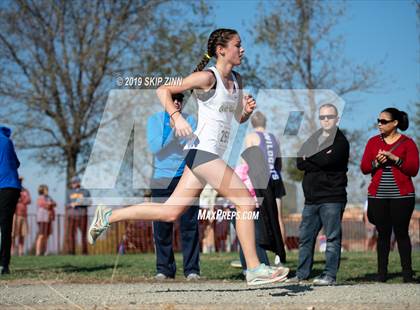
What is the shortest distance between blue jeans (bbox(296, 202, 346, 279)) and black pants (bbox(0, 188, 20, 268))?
431 cm

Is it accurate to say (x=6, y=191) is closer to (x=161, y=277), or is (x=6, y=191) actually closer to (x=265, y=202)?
(x=161, y=277)

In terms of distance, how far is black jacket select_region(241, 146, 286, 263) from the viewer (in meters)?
8.95

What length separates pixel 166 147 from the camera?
8.97 metres

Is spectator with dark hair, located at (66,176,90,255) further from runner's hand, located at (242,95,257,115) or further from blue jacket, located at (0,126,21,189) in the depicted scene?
runner's hand, located at (242,95,257,115)

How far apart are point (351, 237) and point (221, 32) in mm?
18500

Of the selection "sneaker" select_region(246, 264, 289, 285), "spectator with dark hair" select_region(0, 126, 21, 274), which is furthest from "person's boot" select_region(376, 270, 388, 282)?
"spectator with dark hair" select_region(0, 126, 21, 274)

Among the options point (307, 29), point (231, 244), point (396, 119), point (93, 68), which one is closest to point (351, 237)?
point (231, 244)

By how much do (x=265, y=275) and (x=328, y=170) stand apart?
2837 millimetres

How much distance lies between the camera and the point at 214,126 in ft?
20.6

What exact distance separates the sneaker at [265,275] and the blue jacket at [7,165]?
17.1 feet

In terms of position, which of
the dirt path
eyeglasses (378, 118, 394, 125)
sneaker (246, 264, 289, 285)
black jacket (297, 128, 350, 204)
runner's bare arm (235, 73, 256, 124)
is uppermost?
eyeglasses (378, 118, 394, 125)

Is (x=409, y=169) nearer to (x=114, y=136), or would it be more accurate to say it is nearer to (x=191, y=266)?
(x=191, y=266)

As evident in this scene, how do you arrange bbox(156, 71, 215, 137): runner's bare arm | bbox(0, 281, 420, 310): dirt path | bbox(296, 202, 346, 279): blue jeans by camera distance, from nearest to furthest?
bbox(0, 281, 420, 310): dirt path
bbox(156, 71, 215, 137): runner's bare arm
bbox(296, 202, 346, 279): blue jeans

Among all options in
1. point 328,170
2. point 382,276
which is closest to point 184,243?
point 328,170
